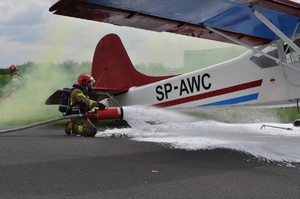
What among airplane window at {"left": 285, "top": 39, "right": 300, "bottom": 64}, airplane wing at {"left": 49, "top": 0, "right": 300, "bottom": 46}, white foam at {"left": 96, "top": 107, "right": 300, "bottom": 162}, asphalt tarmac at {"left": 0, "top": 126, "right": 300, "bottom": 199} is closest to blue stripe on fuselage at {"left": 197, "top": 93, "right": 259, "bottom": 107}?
white foam at {"left": 96, "top": 107, "right": 300, "bottom": 162}

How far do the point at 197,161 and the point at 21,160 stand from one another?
2425 millimetres

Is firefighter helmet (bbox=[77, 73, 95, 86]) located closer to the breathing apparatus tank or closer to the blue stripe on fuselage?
the breathing apparatus tank

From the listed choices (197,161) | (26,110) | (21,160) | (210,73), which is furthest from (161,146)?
(26,110)

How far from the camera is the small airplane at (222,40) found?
249 inches

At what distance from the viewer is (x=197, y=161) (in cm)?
494

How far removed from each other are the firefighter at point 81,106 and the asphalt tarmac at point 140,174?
2309 mm

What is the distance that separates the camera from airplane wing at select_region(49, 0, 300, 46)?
6000 millimetres

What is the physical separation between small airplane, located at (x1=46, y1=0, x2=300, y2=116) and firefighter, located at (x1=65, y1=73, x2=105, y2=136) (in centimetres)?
118

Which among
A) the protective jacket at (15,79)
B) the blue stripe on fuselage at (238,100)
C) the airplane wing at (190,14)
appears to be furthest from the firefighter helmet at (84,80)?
the protective jacket at (15,79)

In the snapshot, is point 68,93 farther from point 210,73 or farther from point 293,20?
point 293,20

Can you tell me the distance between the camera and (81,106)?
27.6 feet

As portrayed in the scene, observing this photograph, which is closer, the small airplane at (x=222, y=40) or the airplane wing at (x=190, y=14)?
the airplane wing at (x=190, y=14)

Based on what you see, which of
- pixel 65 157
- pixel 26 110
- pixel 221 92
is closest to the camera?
pixel 65 157

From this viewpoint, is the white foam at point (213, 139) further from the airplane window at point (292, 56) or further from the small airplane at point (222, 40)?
the airplane window at point (292, 56)
